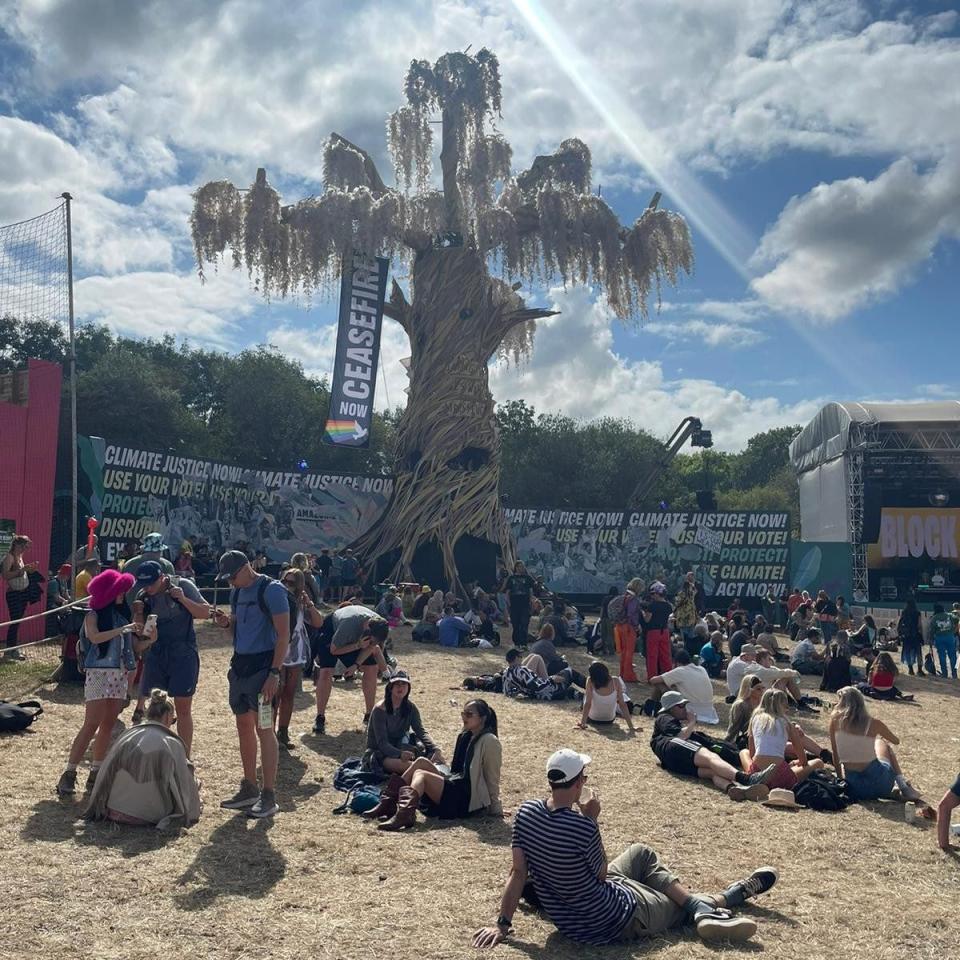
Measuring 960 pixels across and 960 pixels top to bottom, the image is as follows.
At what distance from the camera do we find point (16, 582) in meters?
11.5

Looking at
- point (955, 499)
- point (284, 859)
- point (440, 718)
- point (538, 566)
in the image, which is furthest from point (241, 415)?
point (284, 859)

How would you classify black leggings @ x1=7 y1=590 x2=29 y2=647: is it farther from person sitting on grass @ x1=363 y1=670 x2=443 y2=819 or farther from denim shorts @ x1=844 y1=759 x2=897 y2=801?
denim shorts @ x1=844 y1=759 x2=897 y2=801

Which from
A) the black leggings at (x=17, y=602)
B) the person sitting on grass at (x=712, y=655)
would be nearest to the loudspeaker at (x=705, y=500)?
the person sitting on grass at (x=712, y=655)

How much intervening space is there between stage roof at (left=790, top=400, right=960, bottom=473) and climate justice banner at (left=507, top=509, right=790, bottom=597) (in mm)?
3566

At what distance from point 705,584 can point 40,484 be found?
18.1 meters

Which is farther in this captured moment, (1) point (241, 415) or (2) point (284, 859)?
(1) point (241, 415)

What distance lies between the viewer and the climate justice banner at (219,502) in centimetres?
2025

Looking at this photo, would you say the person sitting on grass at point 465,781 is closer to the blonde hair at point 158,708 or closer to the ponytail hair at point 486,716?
the ponytail hair at point 486,716

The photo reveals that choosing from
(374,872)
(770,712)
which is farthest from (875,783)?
(374,872)

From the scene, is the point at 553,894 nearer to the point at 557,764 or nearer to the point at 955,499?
the point at 557,764

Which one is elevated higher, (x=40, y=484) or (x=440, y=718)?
(x=40, y=484)

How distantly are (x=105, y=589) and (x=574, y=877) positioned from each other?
146 inches

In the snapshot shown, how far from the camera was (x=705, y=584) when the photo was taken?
2684 centimetres

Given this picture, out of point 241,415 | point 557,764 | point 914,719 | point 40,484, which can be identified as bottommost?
point 914,719
